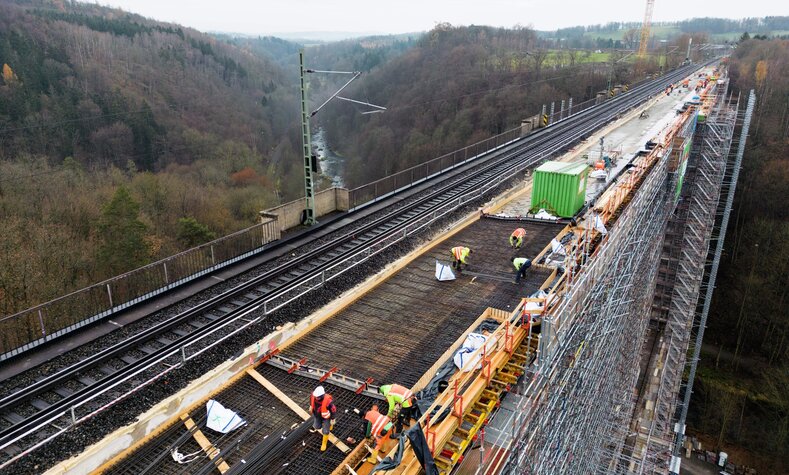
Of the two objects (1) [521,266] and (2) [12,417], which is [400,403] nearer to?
(1) [521,266]

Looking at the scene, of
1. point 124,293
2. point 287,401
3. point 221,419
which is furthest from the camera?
point 124,293

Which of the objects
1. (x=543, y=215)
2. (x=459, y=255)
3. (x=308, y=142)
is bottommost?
(x=543, y=215)

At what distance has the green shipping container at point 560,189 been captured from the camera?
22.6 metres

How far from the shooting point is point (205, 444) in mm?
10039

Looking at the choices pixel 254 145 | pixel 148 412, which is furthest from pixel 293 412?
pixel 254 145

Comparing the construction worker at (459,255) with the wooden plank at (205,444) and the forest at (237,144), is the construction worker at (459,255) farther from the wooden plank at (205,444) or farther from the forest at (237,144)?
the forest at (237,144)

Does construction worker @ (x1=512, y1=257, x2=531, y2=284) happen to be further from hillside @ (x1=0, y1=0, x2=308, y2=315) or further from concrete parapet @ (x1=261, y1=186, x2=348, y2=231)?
hillside @ (x1=0, y1=0, x2=308, y2=315)

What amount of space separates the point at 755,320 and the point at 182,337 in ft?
140

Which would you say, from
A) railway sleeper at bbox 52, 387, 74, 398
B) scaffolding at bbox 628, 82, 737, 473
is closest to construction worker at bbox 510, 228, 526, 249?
railway sleeper at bbox 52, 387, 74, 398

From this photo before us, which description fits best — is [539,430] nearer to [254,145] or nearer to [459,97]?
[254,145]

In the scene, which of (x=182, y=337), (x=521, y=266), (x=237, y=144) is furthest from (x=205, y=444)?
(x=237, y=144)

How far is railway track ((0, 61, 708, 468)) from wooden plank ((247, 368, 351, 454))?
1585 millimetres

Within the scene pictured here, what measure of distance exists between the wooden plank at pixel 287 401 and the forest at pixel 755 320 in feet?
108

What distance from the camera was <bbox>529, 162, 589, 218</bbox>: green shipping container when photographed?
74.3 ft
